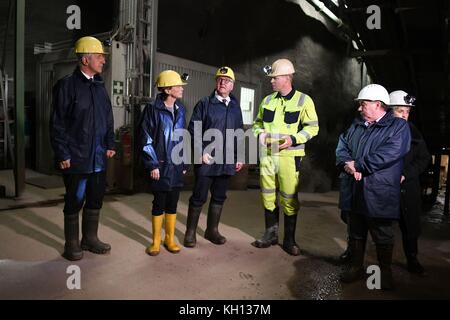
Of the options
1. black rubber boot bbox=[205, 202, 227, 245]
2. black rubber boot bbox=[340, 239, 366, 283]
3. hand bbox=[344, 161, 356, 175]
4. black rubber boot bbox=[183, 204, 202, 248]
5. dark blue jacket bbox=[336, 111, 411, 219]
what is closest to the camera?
dark blue jacket bbox=[336, 111, 411, 219]

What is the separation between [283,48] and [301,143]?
5.53 metres

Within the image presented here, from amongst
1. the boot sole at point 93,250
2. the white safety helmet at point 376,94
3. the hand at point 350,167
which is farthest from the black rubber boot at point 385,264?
the boot sole at point 93,250

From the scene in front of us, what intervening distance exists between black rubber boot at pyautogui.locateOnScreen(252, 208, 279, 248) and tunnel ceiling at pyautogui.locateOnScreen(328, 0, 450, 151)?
3.41 meters

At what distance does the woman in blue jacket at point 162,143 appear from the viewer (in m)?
3.83

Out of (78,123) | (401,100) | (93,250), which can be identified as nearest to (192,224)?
(93,250)

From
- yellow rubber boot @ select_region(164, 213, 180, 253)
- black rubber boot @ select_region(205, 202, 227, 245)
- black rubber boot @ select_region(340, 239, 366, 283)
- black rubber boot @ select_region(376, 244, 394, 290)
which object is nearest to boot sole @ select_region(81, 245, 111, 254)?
yellow rubber boot @ select_region(164, 213, 180, 253)

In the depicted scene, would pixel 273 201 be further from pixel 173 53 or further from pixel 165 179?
pixel 173 53

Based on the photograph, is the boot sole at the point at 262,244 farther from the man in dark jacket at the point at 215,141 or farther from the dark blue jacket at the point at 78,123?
the dark blue jacket at the point at 78,123

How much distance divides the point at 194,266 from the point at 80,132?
1.64 meters

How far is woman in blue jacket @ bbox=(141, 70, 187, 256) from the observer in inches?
151

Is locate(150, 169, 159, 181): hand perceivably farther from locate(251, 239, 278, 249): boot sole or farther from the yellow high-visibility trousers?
locate(251, 239, 278, 249): boot sole

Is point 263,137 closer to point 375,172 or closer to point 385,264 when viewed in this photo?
point 375,172
